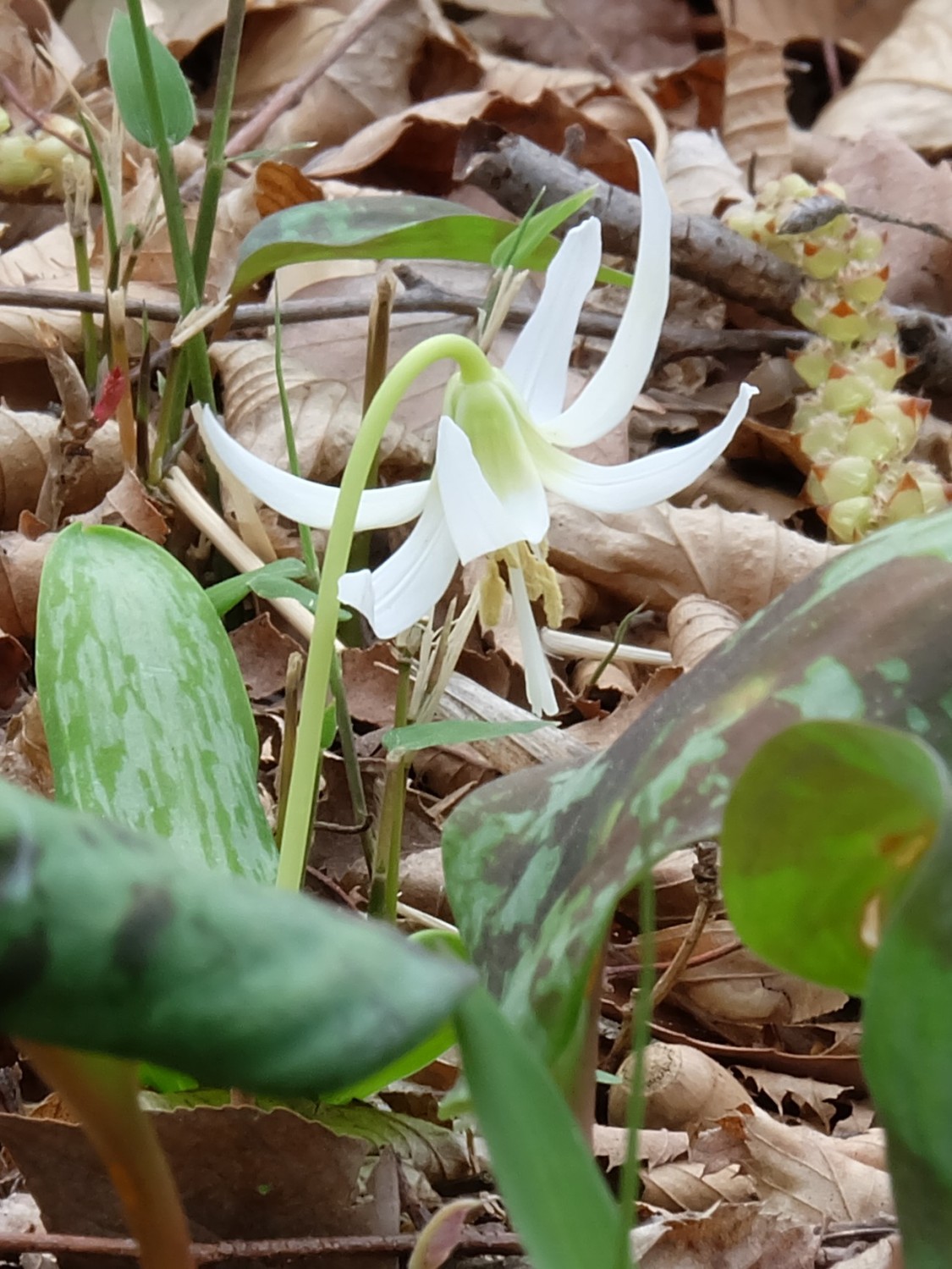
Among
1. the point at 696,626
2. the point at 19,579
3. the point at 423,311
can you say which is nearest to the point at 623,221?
the point at 423,311

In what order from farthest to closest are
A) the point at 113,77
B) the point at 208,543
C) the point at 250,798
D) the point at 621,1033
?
the point at 208,543 < the point at 113,77 < the point at 621,1033 < the point at 250,798

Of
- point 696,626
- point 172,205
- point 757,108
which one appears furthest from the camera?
point 757,108

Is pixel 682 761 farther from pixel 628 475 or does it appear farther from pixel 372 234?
pixel 372 234

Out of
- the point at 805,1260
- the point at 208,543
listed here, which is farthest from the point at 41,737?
the point at 805,1260

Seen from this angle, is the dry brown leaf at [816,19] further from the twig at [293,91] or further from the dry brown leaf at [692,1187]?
the dry brown leaf at [692,1187]

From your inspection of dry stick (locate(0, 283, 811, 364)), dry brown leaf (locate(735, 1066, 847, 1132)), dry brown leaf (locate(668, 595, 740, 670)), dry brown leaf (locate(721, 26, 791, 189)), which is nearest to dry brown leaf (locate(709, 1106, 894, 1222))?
dry brown leaf (locate(735, 1066, 847, 1132))

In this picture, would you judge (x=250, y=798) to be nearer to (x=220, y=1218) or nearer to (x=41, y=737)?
(x=220, y=1218)
